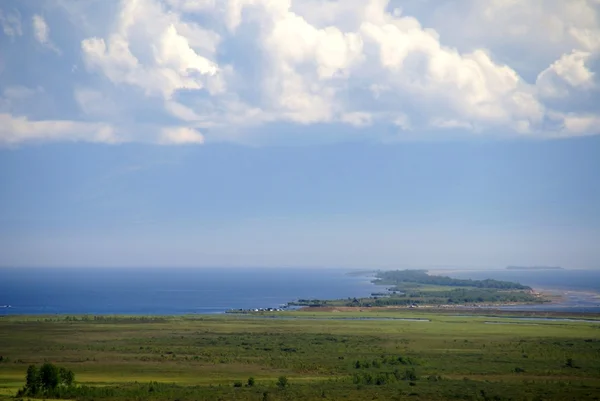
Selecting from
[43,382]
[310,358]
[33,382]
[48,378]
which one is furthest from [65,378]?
[310,358]

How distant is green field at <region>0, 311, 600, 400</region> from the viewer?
157ft

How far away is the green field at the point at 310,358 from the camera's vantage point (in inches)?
1879

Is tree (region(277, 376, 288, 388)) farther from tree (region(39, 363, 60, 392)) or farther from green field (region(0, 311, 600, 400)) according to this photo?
tree (region(39, 363, 60, 392))

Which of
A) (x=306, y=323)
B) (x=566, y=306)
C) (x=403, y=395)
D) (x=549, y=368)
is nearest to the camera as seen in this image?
(x=403, y=395)

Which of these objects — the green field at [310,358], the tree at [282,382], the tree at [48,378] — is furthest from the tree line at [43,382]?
the tree at [282,382]

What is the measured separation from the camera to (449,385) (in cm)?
4969

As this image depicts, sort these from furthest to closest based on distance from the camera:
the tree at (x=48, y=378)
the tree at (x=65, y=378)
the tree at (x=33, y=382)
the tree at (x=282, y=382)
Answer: the tree at (x=282, y=382)
the tree at (x=65, y=378)
the tree at (x=48, y=378)
the tree at (x=33, y=382)

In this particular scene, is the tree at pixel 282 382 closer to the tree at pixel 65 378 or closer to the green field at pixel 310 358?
the green field at pixel 310 358

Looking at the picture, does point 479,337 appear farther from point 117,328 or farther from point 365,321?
point 117,328

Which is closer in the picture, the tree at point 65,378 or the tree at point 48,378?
the tree at point 48,378

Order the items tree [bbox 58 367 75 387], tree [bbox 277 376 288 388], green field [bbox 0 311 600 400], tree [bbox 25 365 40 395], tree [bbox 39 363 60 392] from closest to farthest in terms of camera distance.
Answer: tree [bbox 25 365 40 395] → tree [bbox 39 363 60 392] → green field [bbox 0 311 600 400] → tree [bbox 58 367 75 387] → tree [bbox 277 376 288 388]

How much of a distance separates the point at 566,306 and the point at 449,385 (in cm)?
10090

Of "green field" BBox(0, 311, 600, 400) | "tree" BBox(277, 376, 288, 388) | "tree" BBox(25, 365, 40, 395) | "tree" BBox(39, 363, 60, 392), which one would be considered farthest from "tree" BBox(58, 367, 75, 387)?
"tree" BBox(277, 376, 288, 388)

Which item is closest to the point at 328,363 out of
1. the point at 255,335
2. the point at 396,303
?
the point at 255,335
